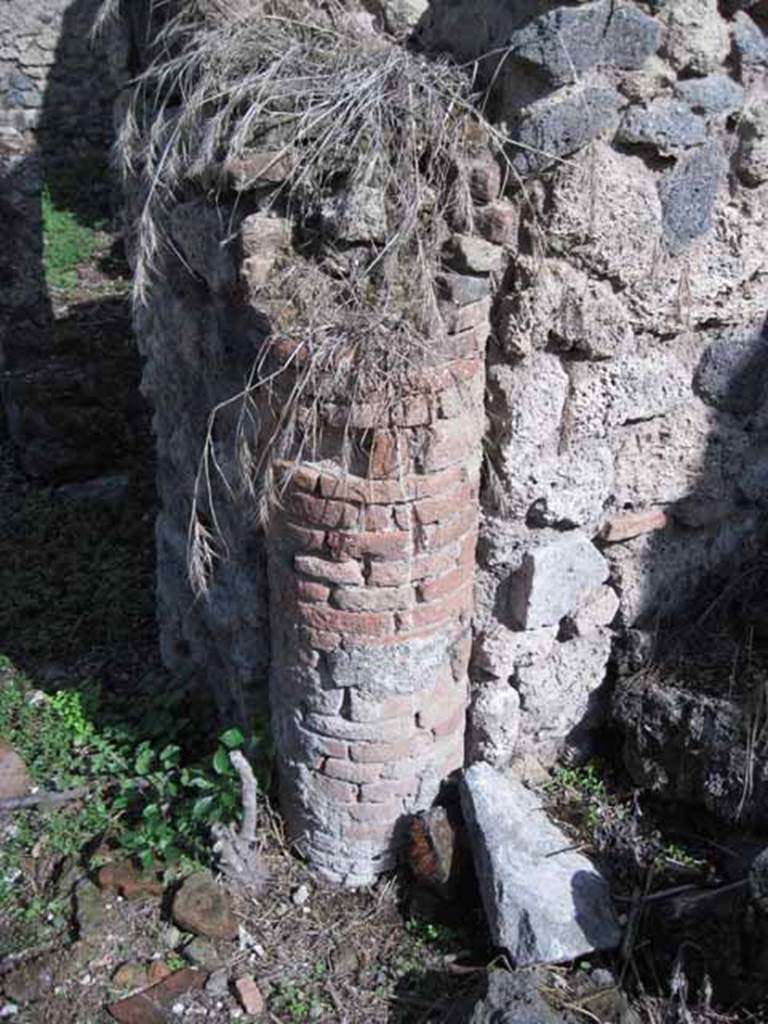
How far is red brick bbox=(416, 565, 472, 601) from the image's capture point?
2887 millimetres

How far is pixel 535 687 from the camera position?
3.35 metres

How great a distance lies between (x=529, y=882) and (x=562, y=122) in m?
1.97

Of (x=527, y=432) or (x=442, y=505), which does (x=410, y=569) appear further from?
(x=527, y=432)

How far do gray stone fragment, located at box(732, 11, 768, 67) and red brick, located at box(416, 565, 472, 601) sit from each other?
1485 millimetres

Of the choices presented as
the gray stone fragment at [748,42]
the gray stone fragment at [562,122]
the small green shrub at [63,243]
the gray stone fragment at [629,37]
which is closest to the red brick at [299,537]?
the gray stone fragment at [562,122]

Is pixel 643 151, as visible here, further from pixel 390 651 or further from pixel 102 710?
pixel 102 710

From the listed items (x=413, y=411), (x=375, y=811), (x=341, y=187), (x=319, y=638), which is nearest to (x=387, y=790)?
(x=375, y=811)

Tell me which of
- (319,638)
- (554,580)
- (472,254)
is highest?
(472,254)

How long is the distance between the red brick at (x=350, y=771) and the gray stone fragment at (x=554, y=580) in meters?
0.60

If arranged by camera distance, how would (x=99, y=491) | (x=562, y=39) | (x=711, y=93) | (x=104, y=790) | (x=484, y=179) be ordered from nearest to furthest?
(x=562, y=39)
(x=484, y=179)
(x=711, y=93)
(x=104, y=790)
(x=99, y=491)

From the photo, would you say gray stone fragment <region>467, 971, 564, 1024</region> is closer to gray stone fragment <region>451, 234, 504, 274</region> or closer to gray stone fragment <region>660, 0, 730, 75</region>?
gray stone fragment <region>451, 234, 504, 274</region>

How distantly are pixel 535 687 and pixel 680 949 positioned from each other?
2.80ft

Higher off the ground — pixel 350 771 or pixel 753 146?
pixel 753 146

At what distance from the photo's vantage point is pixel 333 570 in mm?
2822
